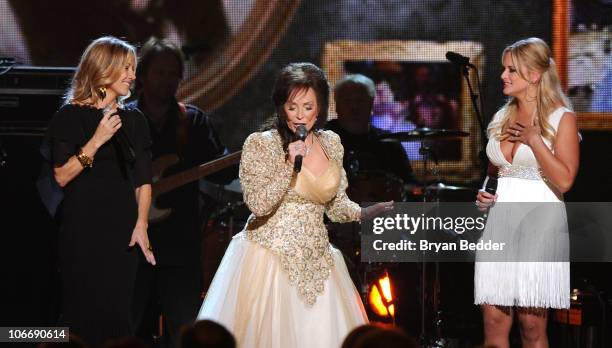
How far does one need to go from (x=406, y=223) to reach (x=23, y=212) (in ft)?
7.91

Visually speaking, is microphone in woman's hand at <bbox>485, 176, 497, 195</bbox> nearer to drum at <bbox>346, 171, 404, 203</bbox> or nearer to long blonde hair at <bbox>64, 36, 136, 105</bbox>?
long blonde hair at <bbox>64, 36, 136, 105</bbox>

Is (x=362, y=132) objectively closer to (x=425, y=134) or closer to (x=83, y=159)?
(x=425, y=134)

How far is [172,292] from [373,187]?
1579 millimetres

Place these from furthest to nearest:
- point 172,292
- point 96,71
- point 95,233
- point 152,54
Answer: point 152,54 < point 172,292 < point 96,71 < point 95,233

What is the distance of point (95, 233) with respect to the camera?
13.1 ft

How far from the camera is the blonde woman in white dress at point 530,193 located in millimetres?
4359

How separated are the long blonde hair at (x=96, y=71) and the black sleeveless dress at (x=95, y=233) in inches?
2.2

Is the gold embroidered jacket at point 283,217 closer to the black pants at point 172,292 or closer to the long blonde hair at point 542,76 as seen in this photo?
the long blonde hair at point 542,76

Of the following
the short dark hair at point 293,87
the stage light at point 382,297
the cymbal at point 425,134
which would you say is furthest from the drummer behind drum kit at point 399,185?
the short dark hair at point 293,87

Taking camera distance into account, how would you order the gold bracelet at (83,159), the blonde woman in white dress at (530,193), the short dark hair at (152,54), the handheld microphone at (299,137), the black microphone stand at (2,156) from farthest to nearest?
the short dark hair at (152,54)
the black microphone stand at (2,156)
the blonde woman in white dress at (530,193)
the gold bracelet at (83,159)
the handheld microphone at (299,137)

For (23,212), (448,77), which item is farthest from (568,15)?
(23,212)

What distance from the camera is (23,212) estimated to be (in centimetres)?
550

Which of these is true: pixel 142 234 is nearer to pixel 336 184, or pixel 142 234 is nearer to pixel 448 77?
pixel 336 184
